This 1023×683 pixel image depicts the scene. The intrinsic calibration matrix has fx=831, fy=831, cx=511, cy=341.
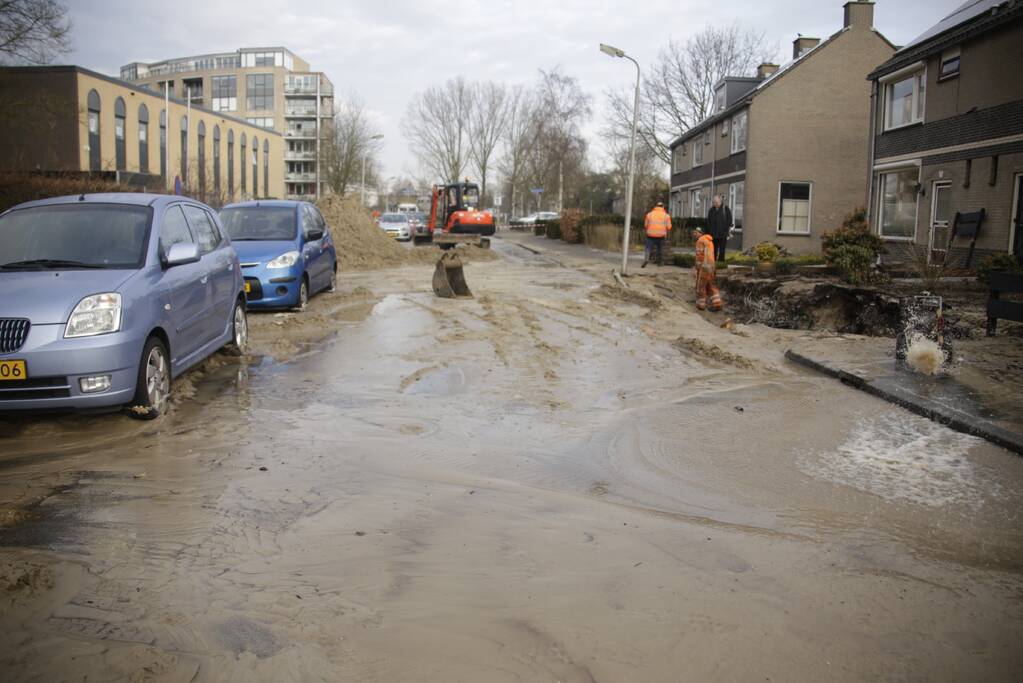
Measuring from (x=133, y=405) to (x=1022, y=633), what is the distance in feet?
18.5

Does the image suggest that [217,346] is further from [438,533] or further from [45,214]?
[438,533]

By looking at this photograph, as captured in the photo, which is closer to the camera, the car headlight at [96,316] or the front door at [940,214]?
the car headlight at [96,316]

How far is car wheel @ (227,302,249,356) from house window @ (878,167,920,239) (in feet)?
63.8

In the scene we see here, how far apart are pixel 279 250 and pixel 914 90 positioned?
19349mm

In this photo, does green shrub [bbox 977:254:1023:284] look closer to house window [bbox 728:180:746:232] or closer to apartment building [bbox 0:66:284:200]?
house window [bbox 728:180:746:232]

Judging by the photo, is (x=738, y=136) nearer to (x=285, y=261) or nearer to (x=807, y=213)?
(x=807, y=213)

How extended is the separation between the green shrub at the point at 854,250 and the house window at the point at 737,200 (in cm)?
1640

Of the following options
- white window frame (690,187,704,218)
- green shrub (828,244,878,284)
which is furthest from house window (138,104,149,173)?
green shrub (828,244,878,284)

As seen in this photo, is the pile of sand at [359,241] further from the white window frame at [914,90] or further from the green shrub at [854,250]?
the white window frame at [914,90]

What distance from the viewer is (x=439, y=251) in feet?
91.5

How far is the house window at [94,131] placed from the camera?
150ft

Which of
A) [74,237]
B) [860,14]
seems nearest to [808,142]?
[860,14]

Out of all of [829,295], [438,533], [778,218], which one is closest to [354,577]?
[438,533]

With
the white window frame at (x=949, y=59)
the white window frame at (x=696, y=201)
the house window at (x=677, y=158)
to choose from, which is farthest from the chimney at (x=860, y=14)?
the house window at (x=677, y=158)
